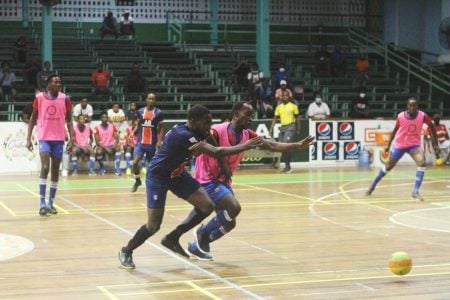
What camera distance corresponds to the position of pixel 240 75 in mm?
30938

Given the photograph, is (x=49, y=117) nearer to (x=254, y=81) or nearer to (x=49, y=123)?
(x=49, y=123)

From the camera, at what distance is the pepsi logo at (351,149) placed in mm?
27797

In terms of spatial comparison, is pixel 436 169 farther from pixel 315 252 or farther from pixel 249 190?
pixel 315 252

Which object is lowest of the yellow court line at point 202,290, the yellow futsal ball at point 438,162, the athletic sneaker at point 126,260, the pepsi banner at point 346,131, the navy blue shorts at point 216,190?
the yellow futsal ball at point 438,162

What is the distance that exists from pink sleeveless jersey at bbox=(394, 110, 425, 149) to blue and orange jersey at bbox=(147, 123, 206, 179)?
8537 millimetres

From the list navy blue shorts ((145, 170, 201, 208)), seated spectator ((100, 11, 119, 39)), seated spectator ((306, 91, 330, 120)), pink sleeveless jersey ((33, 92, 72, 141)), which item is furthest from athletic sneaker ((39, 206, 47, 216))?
seated spectator ((100, 11, 119, 39))

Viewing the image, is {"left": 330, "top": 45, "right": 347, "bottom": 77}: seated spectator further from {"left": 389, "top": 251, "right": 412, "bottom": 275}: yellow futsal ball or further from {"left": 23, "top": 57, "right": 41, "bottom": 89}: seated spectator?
{"left": 389, "top": 251, "right": 412, "bottom": 275}: yellow futsal ball

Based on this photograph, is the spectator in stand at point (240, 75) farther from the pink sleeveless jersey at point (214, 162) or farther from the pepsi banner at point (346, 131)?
the pink sleeveless jersey at point (214, 162)

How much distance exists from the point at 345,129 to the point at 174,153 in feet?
62.0

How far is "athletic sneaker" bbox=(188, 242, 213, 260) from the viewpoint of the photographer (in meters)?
10.0

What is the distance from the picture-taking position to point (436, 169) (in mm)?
26312

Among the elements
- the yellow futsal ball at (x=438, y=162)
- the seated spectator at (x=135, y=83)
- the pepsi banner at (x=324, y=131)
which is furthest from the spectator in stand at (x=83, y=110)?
the yellow futsal ball at (x=438, y=162)

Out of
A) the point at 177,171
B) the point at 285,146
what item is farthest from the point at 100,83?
the point at 285,146

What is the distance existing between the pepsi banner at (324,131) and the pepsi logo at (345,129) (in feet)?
1.14
